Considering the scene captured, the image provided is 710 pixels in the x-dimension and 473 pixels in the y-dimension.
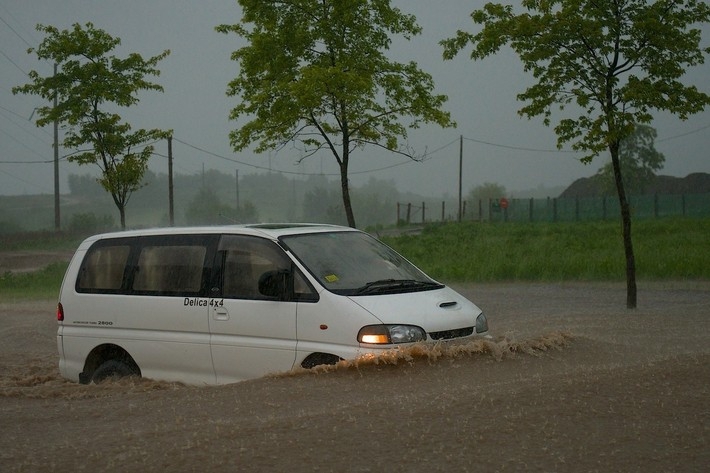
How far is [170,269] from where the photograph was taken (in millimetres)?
9422

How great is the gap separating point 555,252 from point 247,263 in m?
25.5

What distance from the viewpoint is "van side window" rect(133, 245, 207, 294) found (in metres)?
9.22

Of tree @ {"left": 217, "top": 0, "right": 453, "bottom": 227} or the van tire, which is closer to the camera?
the van tire

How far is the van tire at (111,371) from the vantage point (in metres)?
9.56

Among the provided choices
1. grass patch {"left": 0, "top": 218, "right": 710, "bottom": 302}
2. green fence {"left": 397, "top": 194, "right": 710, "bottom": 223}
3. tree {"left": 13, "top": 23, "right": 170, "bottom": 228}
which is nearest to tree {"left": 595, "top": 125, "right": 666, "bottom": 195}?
green fence {"left": 397, "top": 194, "right": 710, "bottom": 223}

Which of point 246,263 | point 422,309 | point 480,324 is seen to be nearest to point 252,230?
point 246,263

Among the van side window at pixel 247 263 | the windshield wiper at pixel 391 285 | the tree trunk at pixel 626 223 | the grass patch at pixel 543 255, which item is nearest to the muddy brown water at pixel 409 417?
the windshield wiper at pixel 391 285

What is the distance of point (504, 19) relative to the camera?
59.9 feet

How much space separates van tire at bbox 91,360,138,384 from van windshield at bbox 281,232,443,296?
2.22 m

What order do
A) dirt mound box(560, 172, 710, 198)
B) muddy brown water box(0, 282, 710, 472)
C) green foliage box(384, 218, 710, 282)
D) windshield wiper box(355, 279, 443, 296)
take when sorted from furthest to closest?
dirt mound box(560, 172, 710, 198)
green foliage box(384, 218, 710, 282)
windshield wiper box(355, 279, 443, 296)
muddy brown water box(0, 282, 710, 472)

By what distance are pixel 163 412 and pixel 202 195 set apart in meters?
120

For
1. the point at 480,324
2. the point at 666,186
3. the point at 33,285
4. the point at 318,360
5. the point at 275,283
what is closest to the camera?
the point at 318,360

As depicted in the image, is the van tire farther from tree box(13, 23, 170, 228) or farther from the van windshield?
tree box(13, 23, 170, 228)

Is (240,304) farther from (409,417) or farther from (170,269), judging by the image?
(409,417)
